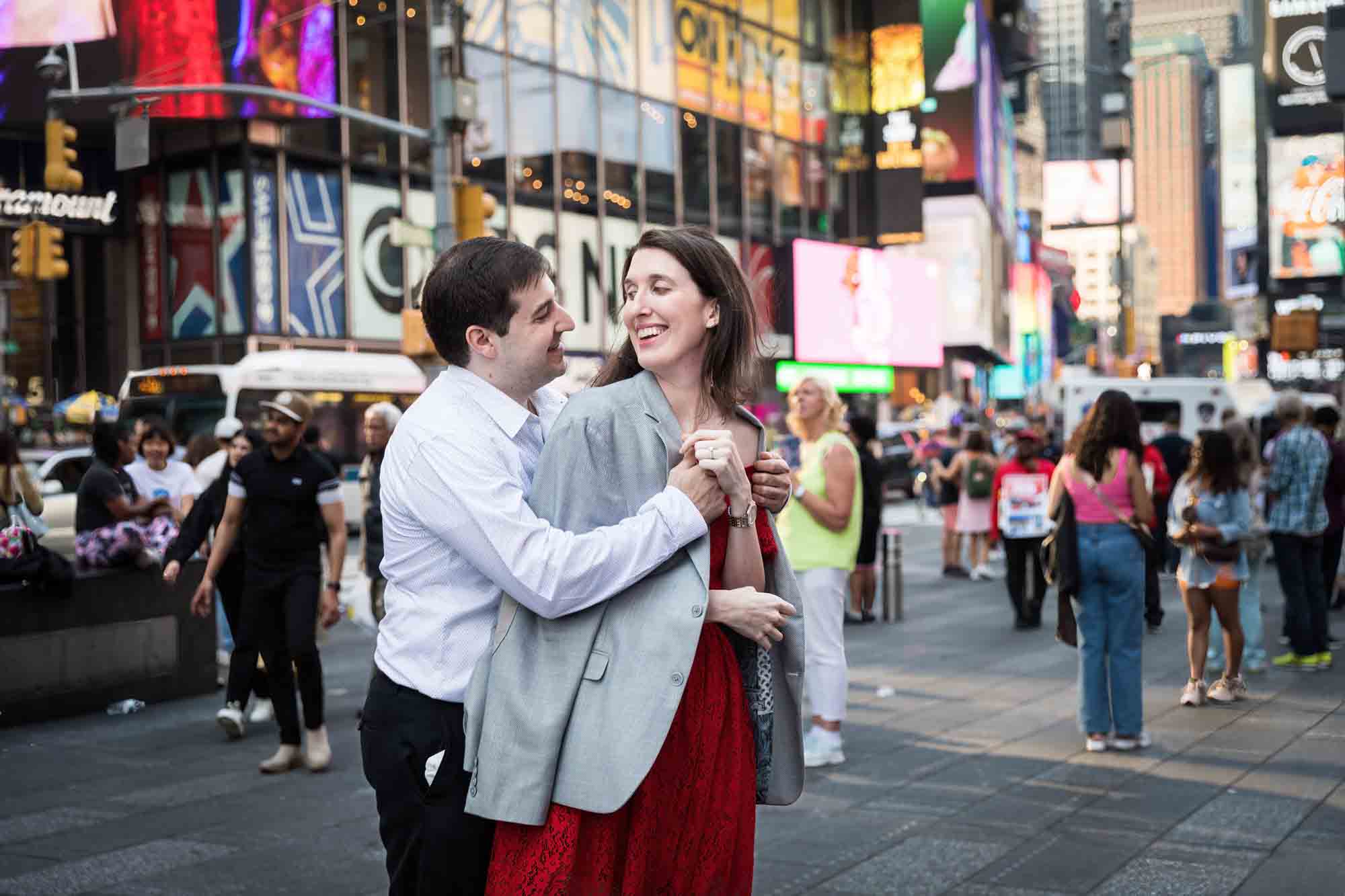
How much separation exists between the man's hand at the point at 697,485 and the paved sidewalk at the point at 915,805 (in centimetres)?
318

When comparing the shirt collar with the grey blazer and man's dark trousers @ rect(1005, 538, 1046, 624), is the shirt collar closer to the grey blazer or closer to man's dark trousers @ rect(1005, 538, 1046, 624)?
the grey blazer

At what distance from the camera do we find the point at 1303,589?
11.0 meters

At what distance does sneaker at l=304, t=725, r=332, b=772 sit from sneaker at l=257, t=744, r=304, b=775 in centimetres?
9

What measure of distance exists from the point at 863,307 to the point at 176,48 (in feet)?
88.1

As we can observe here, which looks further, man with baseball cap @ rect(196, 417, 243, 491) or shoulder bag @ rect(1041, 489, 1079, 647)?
man with baseball cap @ rect(196, 417, 243, 491)

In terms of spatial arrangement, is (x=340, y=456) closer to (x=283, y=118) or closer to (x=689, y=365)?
(x=283, y=118)

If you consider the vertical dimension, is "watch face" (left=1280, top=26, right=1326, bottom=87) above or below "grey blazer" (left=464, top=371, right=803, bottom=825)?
above

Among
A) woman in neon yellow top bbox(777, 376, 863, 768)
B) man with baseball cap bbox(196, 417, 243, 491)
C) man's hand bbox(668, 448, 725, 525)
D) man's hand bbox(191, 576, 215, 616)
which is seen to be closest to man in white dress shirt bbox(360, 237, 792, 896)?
man's hand bbox(668, 448, 725, 525)

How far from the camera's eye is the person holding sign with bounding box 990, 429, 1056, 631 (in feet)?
44.5

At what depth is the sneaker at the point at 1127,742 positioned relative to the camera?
26.3 feet

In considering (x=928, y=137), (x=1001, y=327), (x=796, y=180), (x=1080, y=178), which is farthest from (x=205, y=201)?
(x=1001, y=327)

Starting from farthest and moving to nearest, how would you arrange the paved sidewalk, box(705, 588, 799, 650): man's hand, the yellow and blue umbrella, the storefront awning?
the storefront awning < the yellow and blue umbrella < the paved sidewalk < box(705, 588, 799, 650): man's hand

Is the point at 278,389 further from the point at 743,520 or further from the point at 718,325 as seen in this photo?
the point at 743,520

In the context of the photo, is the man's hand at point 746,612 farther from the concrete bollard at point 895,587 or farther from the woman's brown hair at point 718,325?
the concrete bollard at point 895,587
